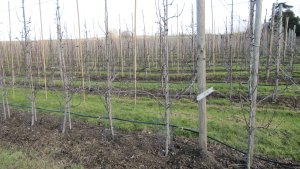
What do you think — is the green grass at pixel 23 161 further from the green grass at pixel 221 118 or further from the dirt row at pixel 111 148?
the green grass at pixel 221 118

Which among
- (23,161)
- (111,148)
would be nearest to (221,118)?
(111,148)

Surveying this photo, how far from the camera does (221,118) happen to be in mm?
7145

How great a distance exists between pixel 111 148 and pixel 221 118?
330cm

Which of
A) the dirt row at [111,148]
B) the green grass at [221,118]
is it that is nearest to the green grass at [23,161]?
the dirt row at [111,148]

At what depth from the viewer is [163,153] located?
4871mm

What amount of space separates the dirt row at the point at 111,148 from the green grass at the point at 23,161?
5.8 inches

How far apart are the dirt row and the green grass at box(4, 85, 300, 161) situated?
0.61 metres

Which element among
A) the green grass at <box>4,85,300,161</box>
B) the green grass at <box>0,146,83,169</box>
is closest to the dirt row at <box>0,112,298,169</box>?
the green grass at <box>0,146,83,169</box>

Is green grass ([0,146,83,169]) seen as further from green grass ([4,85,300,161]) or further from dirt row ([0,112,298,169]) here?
green grass ([4,85,300,161])

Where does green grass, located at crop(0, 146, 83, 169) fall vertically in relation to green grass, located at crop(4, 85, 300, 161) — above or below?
below

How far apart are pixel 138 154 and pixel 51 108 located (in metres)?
5.00

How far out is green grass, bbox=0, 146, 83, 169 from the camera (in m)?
4.55

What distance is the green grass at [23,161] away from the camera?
14.9 ft

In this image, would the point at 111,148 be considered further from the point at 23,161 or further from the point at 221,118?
the point at 221,118
